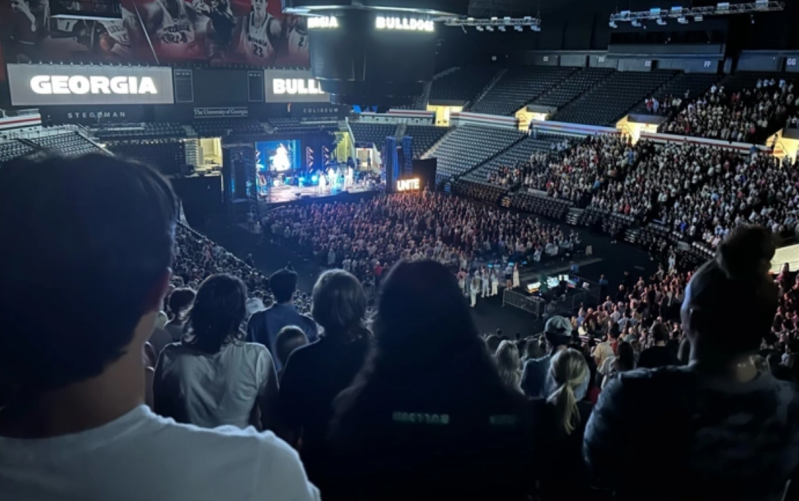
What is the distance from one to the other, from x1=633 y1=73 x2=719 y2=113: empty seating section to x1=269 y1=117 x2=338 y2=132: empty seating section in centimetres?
1596

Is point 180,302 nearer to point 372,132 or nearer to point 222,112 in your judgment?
point 222,112

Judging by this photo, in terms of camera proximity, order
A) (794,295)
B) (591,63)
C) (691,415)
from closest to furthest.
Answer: (691,415) < (794,295) < (591,63)

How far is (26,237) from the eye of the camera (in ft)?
3.22

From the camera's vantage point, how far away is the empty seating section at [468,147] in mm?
32594

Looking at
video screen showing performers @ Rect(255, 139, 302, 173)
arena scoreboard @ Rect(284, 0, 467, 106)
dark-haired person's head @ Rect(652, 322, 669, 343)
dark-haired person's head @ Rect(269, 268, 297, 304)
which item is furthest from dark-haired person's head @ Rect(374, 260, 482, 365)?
video screen showing performers @ Rect(255, 139, 302, 173)

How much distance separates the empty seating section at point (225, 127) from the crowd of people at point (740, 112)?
1973 cm

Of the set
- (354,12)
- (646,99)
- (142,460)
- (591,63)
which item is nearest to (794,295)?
(354,12)

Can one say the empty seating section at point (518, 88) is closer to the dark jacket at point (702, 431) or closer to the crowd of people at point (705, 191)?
the crowd of people at point (705, 191)

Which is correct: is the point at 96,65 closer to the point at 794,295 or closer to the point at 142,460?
→ the point at 794,295

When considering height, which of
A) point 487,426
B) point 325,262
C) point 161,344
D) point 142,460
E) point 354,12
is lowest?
point 325,262

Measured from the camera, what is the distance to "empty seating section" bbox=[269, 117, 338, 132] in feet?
103

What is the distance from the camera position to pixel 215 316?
2.81 meters

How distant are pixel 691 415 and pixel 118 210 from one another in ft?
5.75

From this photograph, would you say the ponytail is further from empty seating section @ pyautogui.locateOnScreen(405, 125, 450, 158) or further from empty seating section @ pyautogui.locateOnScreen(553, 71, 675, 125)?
empty seating section @ pyautogui.locateOnScreen(405, 125, 450, 158)
